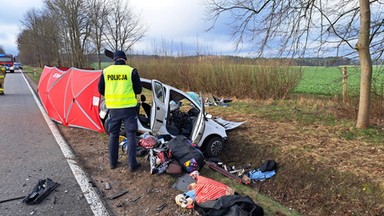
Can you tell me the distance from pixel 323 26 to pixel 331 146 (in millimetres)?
3021

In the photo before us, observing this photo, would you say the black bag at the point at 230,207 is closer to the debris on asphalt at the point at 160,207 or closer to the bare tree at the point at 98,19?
the debris on asphalt at the point at 160,207

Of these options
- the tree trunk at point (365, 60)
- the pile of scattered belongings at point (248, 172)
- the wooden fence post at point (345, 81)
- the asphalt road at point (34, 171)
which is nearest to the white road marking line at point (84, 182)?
the asphalt road at point (34, 171)

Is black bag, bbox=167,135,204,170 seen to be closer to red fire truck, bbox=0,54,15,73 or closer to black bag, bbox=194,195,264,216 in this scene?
black bag, bbox=194,195,264,216

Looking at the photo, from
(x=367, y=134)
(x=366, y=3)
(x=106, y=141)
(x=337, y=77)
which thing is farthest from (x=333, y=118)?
(x=106, y=141)

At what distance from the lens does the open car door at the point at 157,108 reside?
19.9ft

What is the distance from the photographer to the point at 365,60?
20.5ft

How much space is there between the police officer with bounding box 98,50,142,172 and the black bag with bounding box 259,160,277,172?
224 cm

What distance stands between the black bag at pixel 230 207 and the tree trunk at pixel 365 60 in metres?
4.21

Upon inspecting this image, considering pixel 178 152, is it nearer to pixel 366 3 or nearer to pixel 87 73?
pixel 87 73

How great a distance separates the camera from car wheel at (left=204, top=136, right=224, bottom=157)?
20.6ft

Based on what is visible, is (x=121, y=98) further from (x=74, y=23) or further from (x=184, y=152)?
(x=74, y=23)

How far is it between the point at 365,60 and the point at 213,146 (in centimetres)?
367

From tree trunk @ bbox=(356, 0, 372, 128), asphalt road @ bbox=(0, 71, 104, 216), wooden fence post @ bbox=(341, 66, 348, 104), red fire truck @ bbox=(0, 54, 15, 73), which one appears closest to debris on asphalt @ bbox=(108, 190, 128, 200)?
asphalt road @ bbox=(0, 71, 104, 216)

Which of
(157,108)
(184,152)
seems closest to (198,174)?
(184,152)
